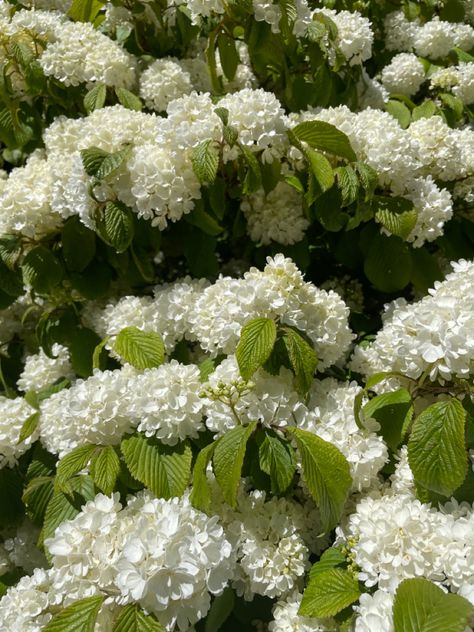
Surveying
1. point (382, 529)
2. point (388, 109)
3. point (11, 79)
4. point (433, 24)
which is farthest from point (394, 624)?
point (433, 24)

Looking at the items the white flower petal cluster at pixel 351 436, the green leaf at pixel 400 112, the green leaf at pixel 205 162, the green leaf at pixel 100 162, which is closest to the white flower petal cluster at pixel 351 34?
the green leaf at pixel 400 112

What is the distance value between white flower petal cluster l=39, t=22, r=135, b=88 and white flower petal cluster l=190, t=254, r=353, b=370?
3.75 feet

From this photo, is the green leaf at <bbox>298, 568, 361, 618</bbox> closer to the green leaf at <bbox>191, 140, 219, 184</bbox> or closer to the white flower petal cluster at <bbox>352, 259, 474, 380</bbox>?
the white flower petal cluster at <bbox>352, 259, 474, 380</bbox>

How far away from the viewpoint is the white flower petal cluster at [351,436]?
1.65 metres

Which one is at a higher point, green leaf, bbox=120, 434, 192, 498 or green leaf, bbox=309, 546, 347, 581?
green leaf, bbox=120, 434, 192, 498

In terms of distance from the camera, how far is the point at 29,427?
2039 mm

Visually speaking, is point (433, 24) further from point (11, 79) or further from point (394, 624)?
point (394, 624)

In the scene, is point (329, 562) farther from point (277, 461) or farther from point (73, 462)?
point (73, 462)

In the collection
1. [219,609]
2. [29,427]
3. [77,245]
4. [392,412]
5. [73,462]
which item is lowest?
[219,609]

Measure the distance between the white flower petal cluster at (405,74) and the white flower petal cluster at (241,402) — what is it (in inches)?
72.0

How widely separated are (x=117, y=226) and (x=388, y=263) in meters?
0.92

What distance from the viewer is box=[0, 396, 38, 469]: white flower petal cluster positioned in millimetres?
2143

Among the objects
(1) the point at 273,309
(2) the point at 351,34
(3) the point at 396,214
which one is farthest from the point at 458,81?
(1) the point at 273,309

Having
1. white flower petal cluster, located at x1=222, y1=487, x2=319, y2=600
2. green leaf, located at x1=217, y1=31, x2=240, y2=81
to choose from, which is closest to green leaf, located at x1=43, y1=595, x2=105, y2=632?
white flower petal cluster, located at x1=222, y1=487, x2=319, y2=600
